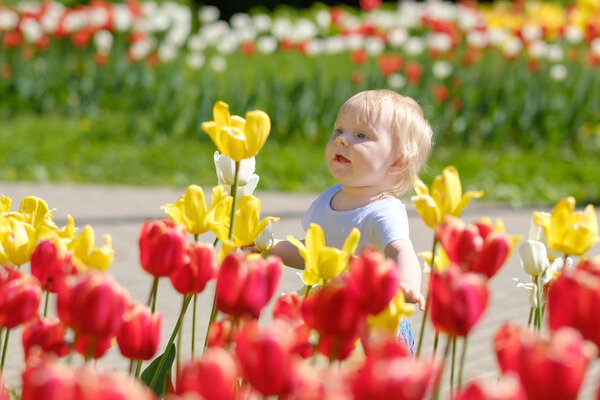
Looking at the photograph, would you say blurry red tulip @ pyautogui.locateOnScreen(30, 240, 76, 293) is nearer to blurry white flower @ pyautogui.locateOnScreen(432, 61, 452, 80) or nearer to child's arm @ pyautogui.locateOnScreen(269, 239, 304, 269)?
child's arm @ pyautogui.locateOnScreen(269, 239, 304, 269)

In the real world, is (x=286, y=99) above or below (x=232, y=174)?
below

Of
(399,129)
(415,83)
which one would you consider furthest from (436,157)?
(399,129)

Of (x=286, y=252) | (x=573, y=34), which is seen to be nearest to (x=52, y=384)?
(x=286, y=252)

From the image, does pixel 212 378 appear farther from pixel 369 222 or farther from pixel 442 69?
pixel 442 69

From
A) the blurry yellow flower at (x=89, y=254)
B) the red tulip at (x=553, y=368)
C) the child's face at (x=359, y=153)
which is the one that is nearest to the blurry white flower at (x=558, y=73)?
the child's face at (x=359, y=153)

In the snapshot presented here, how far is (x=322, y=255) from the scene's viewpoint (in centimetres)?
163

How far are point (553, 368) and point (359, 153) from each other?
1.62 metres

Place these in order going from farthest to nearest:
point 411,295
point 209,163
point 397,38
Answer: point 397,38, point 209,163, point 411,295

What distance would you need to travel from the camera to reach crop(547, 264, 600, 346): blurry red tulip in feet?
3.77

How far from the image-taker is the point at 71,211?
6812 mm

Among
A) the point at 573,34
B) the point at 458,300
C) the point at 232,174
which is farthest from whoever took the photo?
the point at 573,34

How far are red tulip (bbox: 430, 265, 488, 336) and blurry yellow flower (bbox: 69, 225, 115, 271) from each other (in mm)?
567

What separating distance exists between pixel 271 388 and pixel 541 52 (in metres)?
8.74

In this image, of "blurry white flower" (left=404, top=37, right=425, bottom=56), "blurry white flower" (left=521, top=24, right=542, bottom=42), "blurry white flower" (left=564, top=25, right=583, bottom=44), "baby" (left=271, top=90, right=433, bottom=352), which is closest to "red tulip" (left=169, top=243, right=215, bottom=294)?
"baby" (left=271, top=90, right=433, bottom=352)
